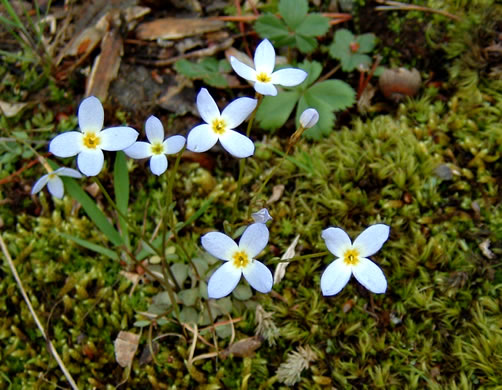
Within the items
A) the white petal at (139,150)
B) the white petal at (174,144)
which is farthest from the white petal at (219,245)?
the white petal at (139,150)

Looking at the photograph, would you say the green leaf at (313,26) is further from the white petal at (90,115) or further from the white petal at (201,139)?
the white petal at (90,115)

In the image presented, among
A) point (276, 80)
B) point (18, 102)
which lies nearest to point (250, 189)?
point (276, 80)

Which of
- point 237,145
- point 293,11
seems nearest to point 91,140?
point 237,145

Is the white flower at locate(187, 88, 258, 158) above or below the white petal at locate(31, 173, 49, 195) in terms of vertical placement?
above

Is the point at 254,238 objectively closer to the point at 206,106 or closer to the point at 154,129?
the point at 206,106

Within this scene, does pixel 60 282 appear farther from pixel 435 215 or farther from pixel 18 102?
pixel 435 215

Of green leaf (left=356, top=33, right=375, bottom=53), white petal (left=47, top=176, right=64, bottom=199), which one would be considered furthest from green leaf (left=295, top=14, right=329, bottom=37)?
white petal (left=47, top=176, right=64, bottom=199)

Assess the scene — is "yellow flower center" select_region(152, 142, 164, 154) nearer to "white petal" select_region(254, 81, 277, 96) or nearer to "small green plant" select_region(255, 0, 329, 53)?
"white petal" select_region(254, 81, 277, 96)
